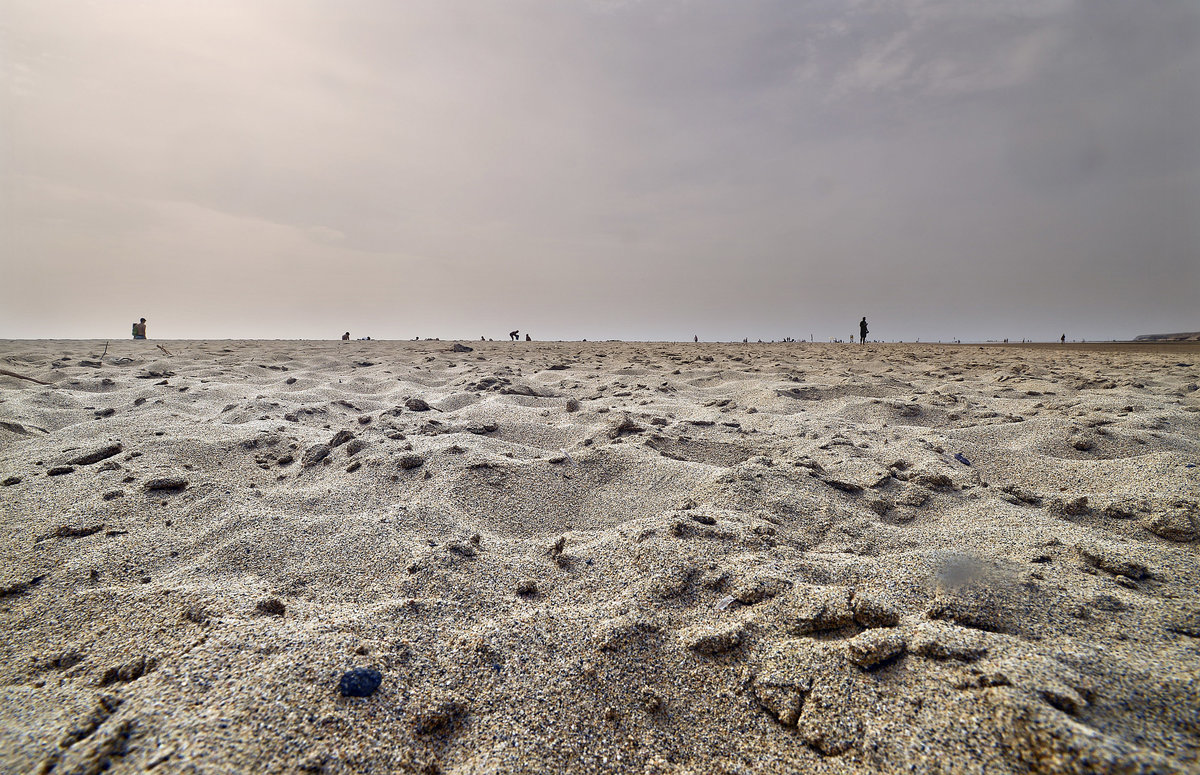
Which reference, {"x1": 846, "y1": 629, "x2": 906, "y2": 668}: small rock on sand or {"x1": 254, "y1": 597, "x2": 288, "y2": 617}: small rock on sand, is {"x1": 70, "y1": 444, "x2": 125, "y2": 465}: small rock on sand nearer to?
{"x1": 254, "y1": 597, "x2": 288, "y2": 617}: small rock on sand

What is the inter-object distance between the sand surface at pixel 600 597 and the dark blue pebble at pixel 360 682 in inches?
0.8

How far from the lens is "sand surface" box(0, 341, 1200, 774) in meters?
1.21

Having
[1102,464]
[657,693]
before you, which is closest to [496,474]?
[657,693]

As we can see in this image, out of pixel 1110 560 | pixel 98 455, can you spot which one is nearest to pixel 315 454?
pixel 98 455

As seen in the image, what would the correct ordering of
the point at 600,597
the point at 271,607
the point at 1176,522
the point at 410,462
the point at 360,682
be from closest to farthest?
the point at 360,682 < the point at 271,607 < the point at 600,597 < the point at 1176,522 < the point at 410,462

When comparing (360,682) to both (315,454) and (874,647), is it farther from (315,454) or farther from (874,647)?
(315,454)

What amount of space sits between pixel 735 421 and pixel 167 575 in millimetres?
3350

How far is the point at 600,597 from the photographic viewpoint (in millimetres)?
1807

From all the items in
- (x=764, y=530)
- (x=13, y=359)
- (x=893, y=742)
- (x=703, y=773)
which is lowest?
(x=703, y=773)

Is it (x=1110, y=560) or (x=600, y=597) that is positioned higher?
(x=1110, y=560)

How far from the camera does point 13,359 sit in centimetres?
777

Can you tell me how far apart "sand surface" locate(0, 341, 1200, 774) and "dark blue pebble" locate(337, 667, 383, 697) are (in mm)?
21

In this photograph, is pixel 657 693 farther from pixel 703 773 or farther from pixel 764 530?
pixel 764 530

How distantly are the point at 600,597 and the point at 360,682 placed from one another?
29.7 inches
